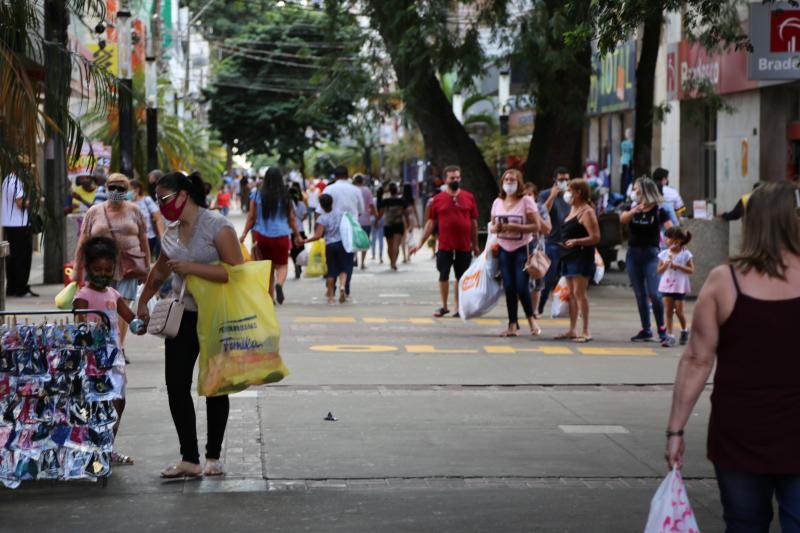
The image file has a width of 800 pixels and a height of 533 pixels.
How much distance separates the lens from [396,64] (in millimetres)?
21203

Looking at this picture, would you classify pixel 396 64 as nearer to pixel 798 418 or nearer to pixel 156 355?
pixel 156 355

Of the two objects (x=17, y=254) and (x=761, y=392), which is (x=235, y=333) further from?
(x=17, y=254)

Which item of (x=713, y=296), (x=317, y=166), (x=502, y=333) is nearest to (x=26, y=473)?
(x=713, y=296)

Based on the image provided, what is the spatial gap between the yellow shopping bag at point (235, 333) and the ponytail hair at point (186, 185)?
0.44m

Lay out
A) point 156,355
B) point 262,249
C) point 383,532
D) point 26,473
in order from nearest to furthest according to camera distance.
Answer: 1. point 383,532
2. point 26,473
3. point 156,355
4. point 262,249

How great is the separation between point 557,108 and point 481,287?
639 cm

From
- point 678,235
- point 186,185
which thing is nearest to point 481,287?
point 678,235

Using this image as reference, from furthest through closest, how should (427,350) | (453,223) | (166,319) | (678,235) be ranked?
(453,223) → (678,235) → (427,350) → (166,319)

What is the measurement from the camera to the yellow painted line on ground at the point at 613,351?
14102mm

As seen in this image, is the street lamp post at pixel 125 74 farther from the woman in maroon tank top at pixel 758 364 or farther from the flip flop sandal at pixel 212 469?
the woman in maroon tank top at pixel 758 364

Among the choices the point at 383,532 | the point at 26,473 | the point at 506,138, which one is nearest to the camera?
the point at 383,532

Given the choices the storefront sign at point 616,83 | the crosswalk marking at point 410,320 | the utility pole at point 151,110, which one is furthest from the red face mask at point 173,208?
the storefront sign at point 616,83

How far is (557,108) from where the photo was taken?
20953mm

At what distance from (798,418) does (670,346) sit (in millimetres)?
10099
